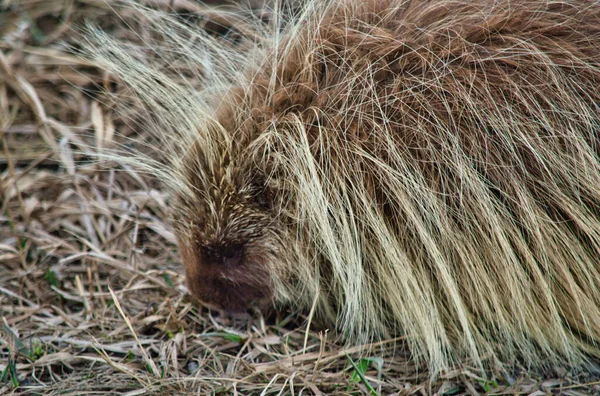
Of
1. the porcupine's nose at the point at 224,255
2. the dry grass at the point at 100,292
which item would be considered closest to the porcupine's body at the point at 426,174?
the porcupine's nose at the point at 224,255

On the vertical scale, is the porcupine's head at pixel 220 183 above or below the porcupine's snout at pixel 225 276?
above

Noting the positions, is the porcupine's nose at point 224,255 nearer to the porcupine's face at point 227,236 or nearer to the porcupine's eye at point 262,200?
the porcupine's face at point 227,236

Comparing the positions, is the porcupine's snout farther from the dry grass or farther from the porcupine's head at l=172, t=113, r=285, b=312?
the dry grass

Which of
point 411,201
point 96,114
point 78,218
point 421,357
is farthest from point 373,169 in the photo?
point 96,114

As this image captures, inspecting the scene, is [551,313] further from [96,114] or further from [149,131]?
[96,114]

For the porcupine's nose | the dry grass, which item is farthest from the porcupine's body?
the dry grass

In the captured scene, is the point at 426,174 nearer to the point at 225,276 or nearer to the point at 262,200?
the point at 262,200
